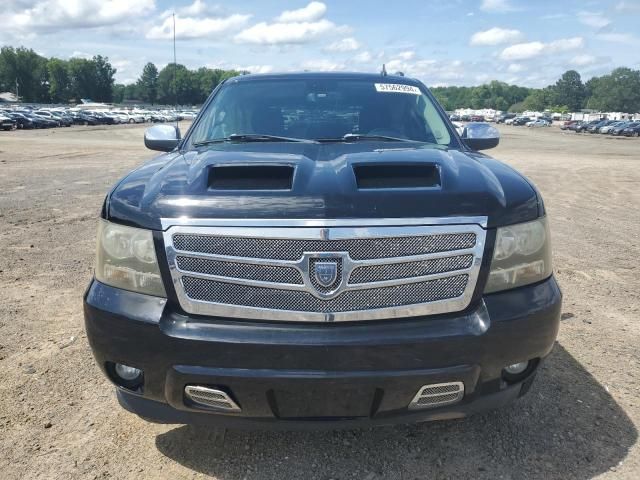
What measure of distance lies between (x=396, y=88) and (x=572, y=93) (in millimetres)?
187779

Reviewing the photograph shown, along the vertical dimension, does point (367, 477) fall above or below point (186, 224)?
below

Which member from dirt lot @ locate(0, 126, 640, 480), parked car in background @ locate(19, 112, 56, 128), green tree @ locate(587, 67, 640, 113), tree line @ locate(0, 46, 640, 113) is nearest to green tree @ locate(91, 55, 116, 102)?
tree line @ locate(0, 46, 640, 113)

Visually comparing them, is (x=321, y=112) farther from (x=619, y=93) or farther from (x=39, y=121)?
(x=619, y=93)

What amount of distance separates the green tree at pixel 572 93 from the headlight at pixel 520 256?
608 feet

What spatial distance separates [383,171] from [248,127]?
55.9 inches

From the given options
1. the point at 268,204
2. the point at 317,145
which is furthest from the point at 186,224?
the point at 317,145

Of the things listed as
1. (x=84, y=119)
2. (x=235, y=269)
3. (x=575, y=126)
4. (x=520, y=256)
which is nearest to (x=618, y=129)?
(x=575, y=126)

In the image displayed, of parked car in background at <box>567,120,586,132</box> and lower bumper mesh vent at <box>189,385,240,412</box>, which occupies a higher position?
parked car in background at <box>567,120,586,132</box>

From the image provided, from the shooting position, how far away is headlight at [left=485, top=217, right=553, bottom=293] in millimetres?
2279

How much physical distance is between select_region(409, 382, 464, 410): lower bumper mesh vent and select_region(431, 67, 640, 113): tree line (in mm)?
131411

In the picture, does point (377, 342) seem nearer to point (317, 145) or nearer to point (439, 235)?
point (439, 235)

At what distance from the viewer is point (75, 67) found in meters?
139

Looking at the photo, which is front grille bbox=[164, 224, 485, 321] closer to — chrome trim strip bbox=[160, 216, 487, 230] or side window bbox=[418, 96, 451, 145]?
chrome trim strip bbox=[160, 216, 487, 230]

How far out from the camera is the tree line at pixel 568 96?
14700 centimetres
